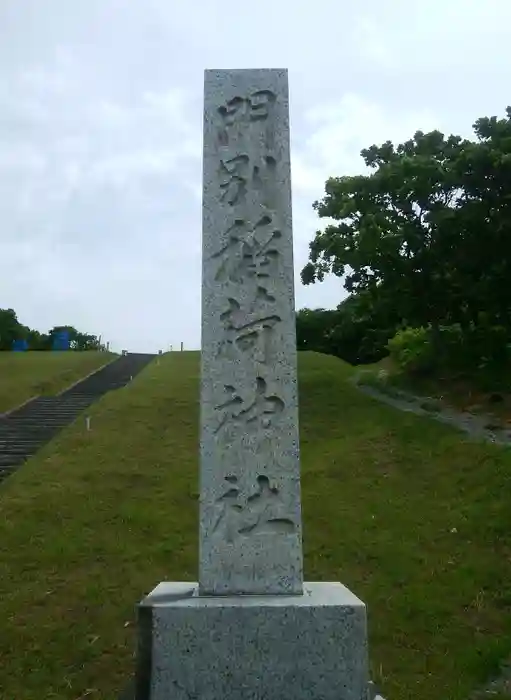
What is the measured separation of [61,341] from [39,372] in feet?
75.1

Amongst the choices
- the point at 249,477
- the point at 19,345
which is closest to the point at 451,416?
the point at 249,477

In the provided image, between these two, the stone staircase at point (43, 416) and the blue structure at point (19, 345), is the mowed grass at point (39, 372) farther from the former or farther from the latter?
the blue structure at point (19, 345)

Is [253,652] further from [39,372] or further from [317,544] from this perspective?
[39,372]

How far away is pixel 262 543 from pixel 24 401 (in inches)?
682

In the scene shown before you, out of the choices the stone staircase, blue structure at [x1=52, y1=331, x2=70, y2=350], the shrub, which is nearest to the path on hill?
the shrub

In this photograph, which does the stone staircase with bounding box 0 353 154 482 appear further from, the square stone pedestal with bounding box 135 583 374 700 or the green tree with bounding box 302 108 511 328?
the square stone pedestal with bounding box 135 583 374 700

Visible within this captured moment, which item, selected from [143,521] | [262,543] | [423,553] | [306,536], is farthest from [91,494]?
[262,543]

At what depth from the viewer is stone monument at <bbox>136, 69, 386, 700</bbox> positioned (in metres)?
3.01

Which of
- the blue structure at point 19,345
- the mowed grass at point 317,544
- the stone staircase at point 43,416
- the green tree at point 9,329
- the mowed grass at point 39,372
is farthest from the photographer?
the green tree at point 9,329

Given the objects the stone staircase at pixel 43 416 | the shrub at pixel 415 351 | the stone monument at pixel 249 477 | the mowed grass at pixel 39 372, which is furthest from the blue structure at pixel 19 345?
the stone monument at pixel 249 477

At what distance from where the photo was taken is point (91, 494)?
Answer: 10250 millimetres

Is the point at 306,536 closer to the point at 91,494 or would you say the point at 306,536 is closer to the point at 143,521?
the point at 143,521

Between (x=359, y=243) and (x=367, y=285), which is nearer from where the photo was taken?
(x=359, y=243)

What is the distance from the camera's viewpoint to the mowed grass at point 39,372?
20.7 meters
